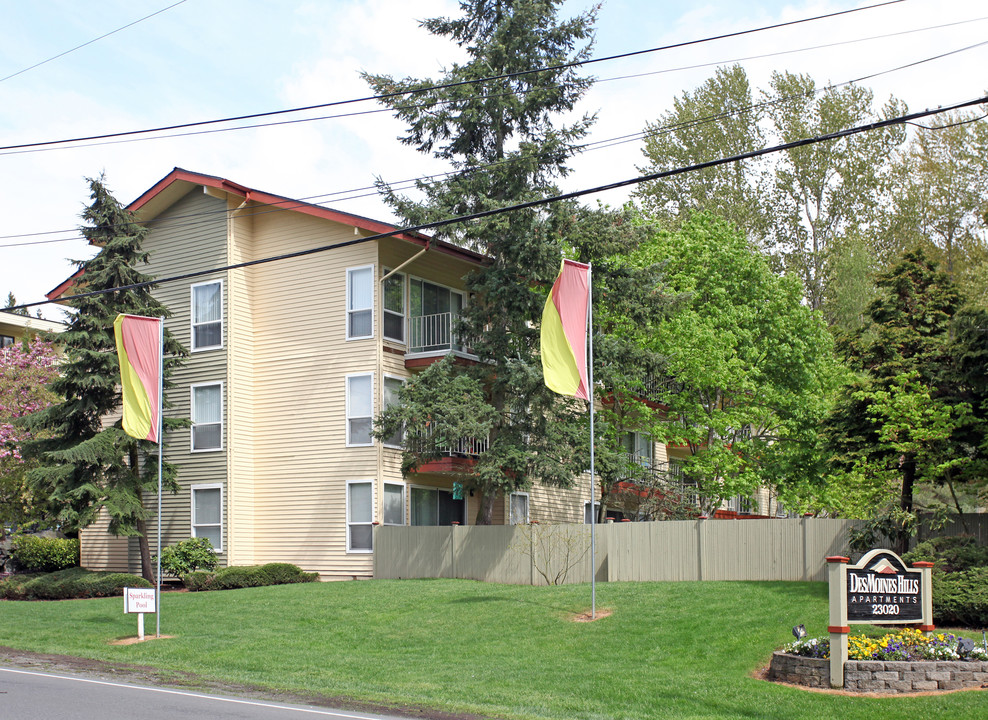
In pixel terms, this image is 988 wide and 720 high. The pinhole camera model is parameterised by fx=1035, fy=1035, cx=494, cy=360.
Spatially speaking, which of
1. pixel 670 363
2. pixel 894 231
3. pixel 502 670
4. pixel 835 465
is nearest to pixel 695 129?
pixel 894 231


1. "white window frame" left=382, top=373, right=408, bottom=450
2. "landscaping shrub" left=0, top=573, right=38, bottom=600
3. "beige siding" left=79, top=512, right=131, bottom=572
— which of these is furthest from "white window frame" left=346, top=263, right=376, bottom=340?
"landscaping shrub" left=0, top=573, right=38, bottom=600

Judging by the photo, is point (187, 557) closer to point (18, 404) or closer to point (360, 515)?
point (360, 515)

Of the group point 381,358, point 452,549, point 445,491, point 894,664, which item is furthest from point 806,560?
point 381,358

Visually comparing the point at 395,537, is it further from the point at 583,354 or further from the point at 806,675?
the point at 806,675

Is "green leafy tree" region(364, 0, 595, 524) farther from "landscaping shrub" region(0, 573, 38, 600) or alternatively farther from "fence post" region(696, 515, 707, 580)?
"landscaping shrub" region(0, 573, 38, 600)

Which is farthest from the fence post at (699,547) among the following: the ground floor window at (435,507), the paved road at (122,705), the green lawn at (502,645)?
the paved road at (122,705)

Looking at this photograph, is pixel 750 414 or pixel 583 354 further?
pixel 750 414

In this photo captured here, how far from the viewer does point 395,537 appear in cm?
2789

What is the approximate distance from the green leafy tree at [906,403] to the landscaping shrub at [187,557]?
55.5 ft

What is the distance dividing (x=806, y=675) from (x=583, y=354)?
7.79 meters

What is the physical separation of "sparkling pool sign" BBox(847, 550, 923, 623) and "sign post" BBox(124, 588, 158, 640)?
12135mm

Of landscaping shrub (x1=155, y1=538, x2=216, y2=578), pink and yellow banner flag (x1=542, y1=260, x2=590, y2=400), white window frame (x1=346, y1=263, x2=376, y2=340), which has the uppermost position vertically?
white window frame (x1=346, y1=263, x2=376, y2=340)

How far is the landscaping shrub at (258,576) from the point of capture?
26984 mm

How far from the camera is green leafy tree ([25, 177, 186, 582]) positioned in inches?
1065
